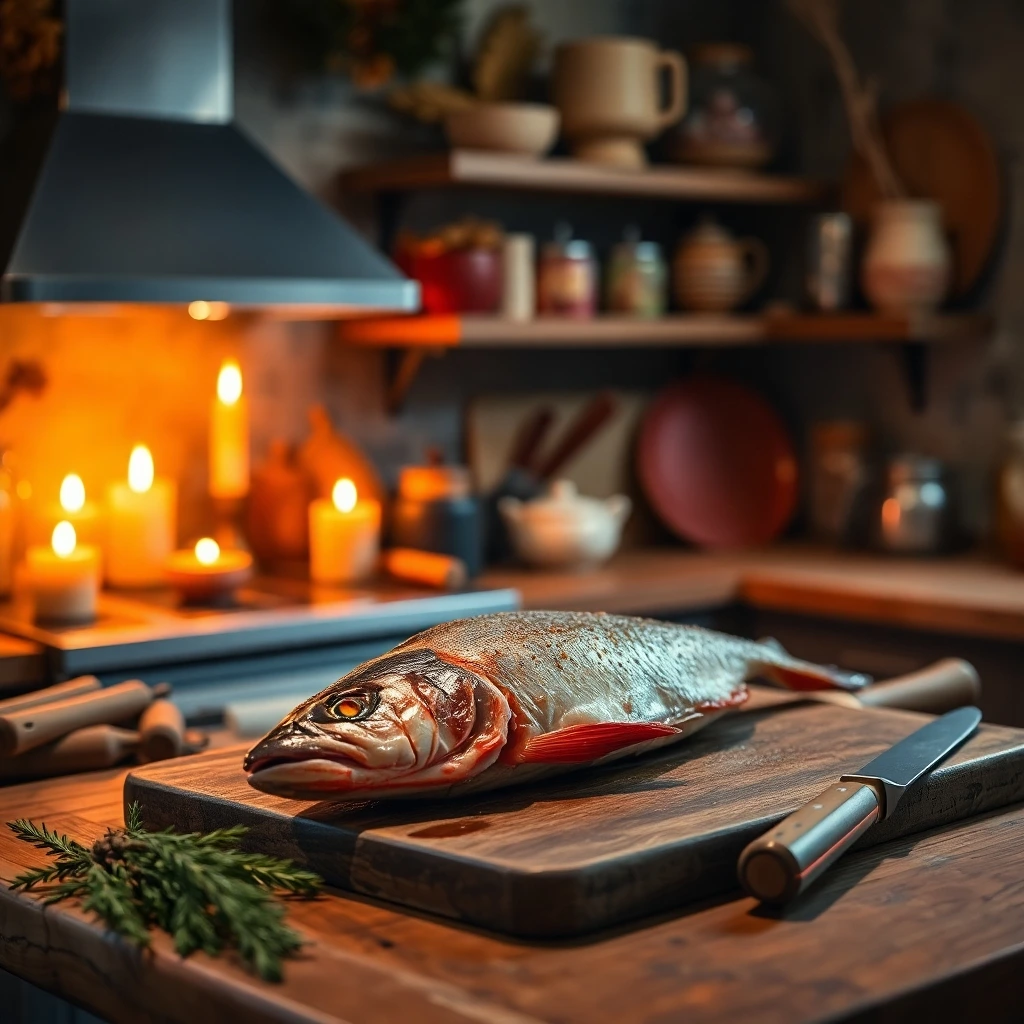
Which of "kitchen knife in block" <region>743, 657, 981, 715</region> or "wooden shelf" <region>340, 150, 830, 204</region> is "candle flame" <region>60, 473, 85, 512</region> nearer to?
"wooden shelf" <region>340, 150, 830, 204</region>

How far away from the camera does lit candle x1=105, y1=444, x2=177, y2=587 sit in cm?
275

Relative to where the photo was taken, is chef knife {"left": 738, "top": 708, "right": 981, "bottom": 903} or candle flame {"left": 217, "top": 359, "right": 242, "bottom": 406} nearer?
chef knife {"left": 738, "top": 708, "right": 981, "bottom": 903}

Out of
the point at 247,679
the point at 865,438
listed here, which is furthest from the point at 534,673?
the point at 865,438

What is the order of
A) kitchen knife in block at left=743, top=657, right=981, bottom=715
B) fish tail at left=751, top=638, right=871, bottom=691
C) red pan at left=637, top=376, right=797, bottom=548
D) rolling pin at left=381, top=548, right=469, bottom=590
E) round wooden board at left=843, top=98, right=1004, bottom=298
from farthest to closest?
red pan at left=637, top=376, right=797, bottom=548, round wooden board at left=843, top=98, right=1004, bottom=298, rolling pin at left=381, top=548, right=469, bottom=590, kitchen knife in block at left=743, top=657, right=981, bottom=715, fish tail at left=751, top=638, right=871, bottom=691

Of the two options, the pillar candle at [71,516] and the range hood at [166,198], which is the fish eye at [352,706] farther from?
the pillar candle at [71,516]

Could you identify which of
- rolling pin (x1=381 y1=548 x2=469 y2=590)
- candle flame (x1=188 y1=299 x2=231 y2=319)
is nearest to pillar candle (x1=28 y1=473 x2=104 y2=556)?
candle flame (x1=188 y1=299 x2=231 y2=319)

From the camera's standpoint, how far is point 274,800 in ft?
3.70

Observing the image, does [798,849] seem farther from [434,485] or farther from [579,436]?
[579,436]

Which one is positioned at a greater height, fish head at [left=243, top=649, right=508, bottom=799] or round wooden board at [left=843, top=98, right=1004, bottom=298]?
round wooden board at [left=843, top=98, right=1004, bottom=298]

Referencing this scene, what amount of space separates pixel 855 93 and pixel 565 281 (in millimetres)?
778

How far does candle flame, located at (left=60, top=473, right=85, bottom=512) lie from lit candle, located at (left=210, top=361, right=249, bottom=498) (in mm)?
241

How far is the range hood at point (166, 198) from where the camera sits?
2305 mm

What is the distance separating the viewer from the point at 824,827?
102 centimetres


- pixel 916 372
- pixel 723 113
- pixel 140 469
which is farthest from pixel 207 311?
pixel 916 372
